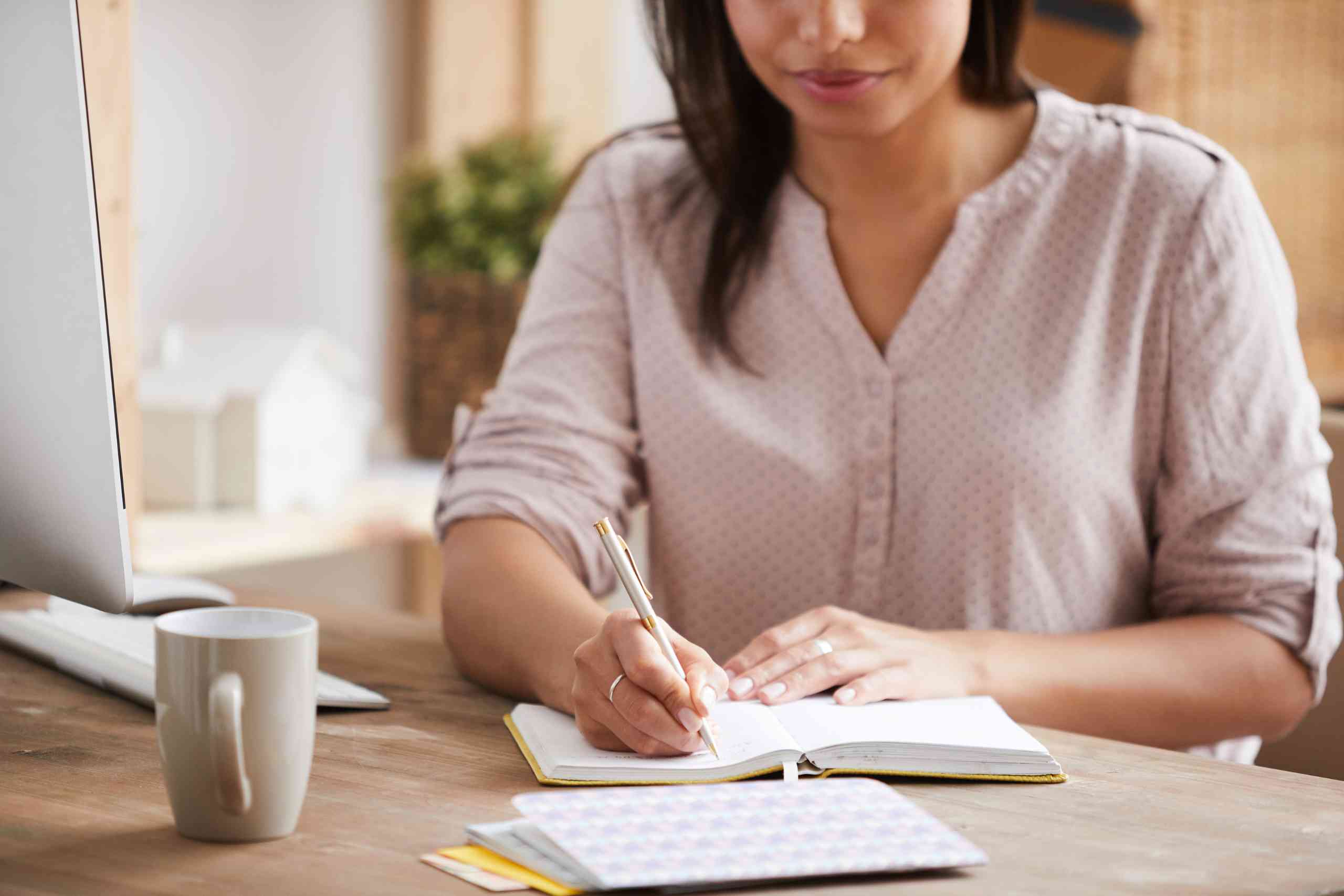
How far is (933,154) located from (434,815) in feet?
2.76

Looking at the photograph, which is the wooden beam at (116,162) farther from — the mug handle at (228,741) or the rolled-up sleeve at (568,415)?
the mug handle at (228,741)

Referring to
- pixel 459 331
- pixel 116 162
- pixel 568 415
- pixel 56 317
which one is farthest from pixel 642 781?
pixel 459 331

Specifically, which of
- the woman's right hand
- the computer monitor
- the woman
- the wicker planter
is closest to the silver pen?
the woman's right hand

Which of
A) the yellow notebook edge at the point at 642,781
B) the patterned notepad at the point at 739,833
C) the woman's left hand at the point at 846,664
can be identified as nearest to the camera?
the patterned notepad at the point at 739,833

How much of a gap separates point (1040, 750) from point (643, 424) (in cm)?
63

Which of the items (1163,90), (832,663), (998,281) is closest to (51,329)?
(832,663)

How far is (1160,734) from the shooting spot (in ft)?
3.79

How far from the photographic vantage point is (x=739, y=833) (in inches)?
27.5

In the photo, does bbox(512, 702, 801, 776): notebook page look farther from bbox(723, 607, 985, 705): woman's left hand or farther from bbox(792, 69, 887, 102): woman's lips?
bbox(792, 69, 887, 102): woman's lips

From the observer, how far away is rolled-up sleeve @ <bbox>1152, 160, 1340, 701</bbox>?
3.86 ft

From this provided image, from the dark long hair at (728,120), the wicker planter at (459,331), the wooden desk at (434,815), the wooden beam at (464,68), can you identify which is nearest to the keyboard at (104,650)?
the wooden desk at (434,815)

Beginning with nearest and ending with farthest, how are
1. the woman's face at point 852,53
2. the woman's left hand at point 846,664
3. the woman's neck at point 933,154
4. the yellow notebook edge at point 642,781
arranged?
1. the yellow notebook edge at point 642,781
2. the woman's left hand at point 846,664
3. the woman's face at point 852,53
4. the woman's neck at point 933,154

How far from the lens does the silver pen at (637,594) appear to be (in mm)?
843

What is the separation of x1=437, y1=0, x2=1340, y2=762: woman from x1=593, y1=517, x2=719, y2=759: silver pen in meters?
0.16
